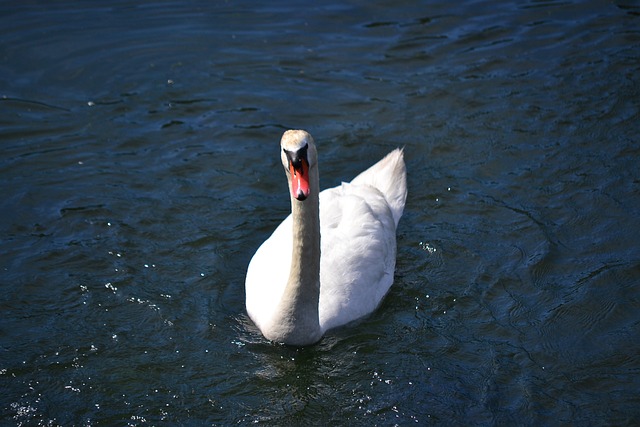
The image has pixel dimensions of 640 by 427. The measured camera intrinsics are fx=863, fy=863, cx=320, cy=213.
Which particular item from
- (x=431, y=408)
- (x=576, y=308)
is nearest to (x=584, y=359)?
(x=576, y=308)

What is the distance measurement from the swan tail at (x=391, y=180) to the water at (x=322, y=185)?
0.89 feet

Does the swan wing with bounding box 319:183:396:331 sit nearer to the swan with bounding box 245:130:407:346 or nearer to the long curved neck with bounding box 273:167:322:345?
the swan with bounding box 245:130:407:346

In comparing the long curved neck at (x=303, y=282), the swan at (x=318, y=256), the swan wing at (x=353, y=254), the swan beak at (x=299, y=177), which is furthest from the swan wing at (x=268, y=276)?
the swan beak at (x=299, y=177)

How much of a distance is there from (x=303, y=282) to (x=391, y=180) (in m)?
2.56

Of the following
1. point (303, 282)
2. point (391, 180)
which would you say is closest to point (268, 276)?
point (303, 282)

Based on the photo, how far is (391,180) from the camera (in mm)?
9258

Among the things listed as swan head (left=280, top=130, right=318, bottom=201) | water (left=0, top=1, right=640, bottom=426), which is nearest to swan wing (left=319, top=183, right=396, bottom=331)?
water (left=0, top=1, right=640, bottom=426)

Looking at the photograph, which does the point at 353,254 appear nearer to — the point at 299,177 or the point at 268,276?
the point at 268,276

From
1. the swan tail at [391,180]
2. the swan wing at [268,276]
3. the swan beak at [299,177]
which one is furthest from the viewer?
the swan tail at [391,180]

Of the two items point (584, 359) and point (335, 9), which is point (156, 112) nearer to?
point (335, 9)

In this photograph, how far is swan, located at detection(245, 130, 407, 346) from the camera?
6.82 metres

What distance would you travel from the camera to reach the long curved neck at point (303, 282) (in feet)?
22.6

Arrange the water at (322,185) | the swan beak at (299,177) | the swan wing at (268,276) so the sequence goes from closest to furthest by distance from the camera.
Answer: the swan beak at (299,177) → the water at (322,185) → the swan wing at (268,276)

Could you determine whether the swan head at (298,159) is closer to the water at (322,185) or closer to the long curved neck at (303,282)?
the long curved neck at (303,282)
